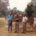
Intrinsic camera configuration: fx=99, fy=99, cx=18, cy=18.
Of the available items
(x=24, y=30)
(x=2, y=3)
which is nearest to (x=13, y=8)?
(x=2, y=3)

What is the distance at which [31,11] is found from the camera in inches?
61.8

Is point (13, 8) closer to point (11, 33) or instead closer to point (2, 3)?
point (2, 3)

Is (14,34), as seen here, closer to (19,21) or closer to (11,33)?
(11,33)

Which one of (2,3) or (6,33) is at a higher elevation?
(2,3)

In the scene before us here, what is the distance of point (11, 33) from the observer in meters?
1.62

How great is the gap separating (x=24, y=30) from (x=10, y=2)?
20.0 inches

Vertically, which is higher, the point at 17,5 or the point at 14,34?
the point at 17,5

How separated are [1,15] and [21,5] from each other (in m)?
0.36

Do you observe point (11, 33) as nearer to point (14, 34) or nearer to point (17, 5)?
point (14, 34)

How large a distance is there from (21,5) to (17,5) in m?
0.07

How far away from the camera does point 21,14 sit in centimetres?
160

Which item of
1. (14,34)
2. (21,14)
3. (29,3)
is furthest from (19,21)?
(29,3)

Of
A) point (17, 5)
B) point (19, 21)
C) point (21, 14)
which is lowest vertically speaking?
point (19, 21)

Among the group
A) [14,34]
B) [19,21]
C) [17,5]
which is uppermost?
[17,5]
